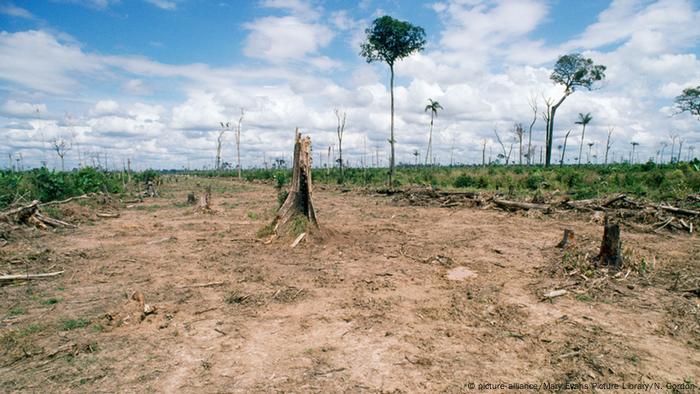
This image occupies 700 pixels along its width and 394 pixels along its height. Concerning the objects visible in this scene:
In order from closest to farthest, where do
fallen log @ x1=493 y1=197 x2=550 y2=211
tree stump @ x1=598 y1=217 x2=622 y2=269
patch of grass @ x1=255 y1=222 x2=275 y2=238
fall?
1. tree stump @ x1=598 y1=217 x2=622 y2=269
2. patch of grass @ x1=255 y1=222 x2=275 y2=238
3. fallen log @ x1=493 y1=197 x2=550 y2=211

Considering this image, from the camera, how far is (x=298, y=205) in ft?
27.4

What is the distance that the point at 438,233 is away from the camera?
367 inches

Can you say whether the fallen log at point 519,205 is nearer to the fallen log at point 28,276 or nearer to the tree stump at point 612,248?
the tree stump at point 612,248

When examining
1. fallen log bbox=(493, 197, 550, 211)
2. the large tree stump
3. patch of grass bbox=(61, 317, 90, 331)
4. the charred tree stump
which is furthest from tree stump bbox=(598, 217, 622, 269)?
patch of grass bbox=(61, 317, 90, 331)

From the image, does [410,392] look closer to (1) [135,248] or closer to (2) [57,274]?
(2) [57,274]

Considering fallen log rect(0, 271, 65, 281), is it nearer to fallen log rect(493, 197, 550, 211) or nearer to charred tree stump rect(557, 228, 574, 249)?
charred tree stump rect(557, 228, 574, 249)

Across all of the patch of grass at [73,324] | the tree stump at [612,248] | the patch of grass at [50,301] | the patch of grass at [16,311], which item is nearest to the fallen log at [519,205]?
the tree stump at [612,248]

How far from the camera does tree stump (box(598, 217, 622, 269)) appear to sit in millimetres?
5652

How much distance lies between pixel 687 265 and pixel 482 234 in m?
3.63

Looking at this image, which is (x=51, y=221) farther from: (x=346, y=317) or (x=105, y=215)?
(x=346, y=317)

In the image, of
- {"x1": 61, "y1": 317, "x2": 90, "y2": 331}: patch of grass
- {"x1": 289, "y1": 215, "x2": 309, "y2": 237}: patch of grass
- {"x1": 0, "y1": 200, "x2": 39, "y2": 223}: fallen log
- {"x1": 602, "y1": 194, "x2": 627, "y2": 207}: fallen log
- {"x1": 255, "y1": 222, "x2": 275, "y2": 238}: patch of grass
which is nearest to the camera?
{"x1": 61, "y1": 317, "x2": 90, "y2": 331}: patch of grass

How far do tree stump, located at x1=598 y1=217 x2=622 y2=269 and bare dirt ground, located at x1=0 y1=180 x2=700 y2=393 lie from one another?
0.19 m

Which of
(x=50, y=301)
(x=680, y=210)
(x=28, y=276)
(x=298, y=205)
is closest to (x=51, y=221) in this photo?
(x=28, y=276)

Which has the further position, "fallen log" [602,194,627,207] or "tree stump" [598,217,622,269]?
"fallen log" [602,194,627,207]
